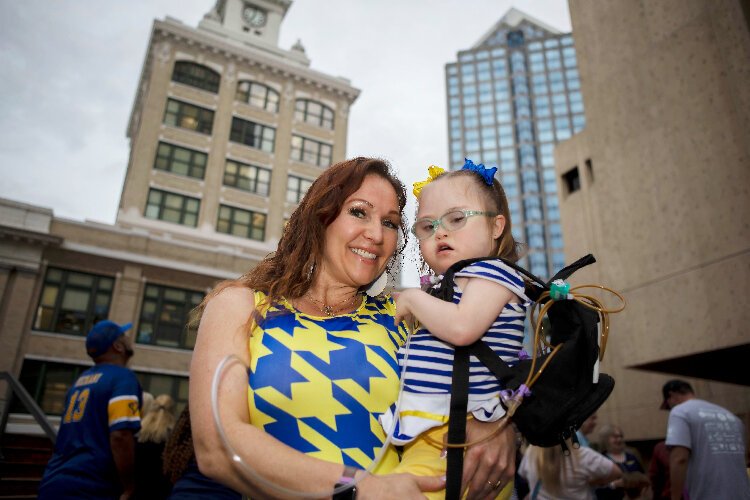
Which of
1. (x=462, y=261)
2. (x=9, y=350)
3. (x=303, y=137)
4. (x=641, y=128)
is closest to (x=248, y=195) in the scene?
(x=303, y=137)

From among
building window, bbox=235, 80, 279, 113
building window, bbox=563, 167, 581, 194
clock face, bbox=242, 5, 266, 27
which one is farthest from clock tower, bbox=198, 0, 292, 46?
building window, bbox=563, 167, 581, 194

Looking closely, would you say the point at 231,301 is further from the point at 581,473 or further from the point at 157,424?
the point at 581,473

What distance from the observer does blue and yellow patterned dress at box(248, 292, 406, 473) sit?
6.52 ft

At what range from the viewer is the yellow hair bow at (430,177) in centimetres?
277

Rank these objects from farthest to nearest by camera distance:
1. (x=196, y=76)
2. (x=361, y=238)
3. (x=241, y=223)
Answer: (x=196, y=76)
(x=241, y=223)
(x=361, y=238)

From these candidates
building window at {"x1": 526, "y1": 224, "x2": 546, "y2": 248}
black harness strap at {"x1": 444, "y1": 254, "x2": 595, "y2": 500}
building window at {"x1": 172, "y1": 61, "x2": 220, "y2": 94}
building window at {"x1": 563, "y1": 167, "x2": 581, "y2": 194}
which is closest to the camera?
black harness strap at {"x1": 444, "y1": 254, "x2": 595, "y2": 500}

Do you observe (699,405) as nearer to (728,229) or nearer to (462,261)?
(728,229)

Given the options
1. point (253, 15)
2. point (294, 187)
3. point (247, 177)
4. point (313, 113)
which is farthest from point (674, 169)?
point (253, 15)

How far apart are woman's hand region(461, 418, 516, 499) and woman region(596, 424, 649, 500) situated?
18.3ft

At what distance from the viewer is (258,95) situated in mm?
36031

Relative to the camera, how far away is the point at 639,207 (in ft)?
31.3

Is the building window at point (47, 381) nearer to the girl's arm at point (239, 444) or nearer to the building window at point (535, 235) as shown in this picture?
the girl's arm at point (239, 444)

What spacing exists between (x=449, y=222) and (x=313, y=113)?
36927 millimetres

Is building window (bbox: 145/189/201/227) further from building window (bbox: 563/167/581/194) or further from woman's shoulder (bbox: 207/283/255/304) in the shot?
woman's shoulder (bbox: 207/283/255/304)
